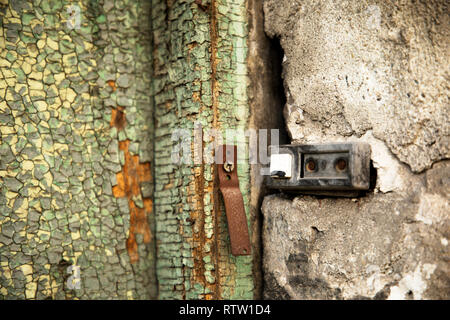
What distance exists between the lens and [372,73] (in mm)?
953

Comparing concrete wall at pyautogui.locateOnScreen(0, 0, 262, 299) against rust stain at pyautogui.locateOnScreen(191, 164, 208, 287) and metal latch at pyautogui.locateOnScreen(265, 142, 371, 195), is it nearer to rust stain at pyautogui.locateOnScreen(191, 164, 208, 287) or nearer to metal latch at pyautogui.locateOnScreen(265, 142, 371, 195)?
rust stain at pyautogui.locateOnScreen(191, 164, 208, 287)

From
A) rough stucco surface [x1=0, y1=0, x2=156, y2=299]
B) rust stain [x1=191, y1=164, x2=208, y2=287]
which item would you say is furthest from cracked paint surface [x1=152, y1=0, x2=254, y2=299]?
rough stucco surface [x1=0, y1=0, x2=156, y2=299]

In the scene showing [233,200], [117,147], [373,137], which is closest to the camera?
[373,137]

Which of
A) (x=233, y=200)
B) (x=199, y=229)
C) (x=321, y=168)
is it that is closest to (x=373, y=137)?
(x=321, y=168)

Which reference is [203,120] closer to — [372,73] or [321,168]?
[321,168]

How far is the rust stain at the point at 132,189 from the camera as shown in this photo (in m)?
1.22

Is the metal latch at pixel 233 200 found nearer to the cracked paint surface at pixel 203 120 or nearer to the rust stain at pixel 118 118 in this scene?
the cracked paint surface at pixel 203 120

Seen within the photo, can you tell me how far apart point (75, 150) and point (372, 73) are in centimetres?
84

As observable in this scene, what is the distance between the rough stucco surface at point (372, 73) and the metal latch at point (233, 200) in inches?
7.6

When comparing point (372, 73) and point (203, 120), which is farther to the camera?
point (203, 120)

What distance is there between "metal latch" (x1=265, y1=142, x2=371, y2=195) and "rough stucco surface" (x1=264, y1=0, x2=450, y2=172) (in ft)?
0.17

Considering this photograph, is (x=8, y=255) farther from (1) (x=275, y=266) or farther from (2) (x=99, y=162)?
(1) (x=275, y=266)

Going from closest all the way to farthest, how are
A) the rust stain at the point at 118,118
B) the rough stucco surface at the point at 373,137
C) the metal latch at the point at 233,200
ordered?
1. the rough stucco surface at the point at 373,137
2. the metal latch at the point at 233,200
3. the rust stain at the point at 118,118

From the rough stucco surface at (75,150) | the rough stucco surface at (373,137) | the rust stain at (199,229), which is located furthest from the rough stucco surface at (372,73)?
the rough stucco surface at (75,150)
